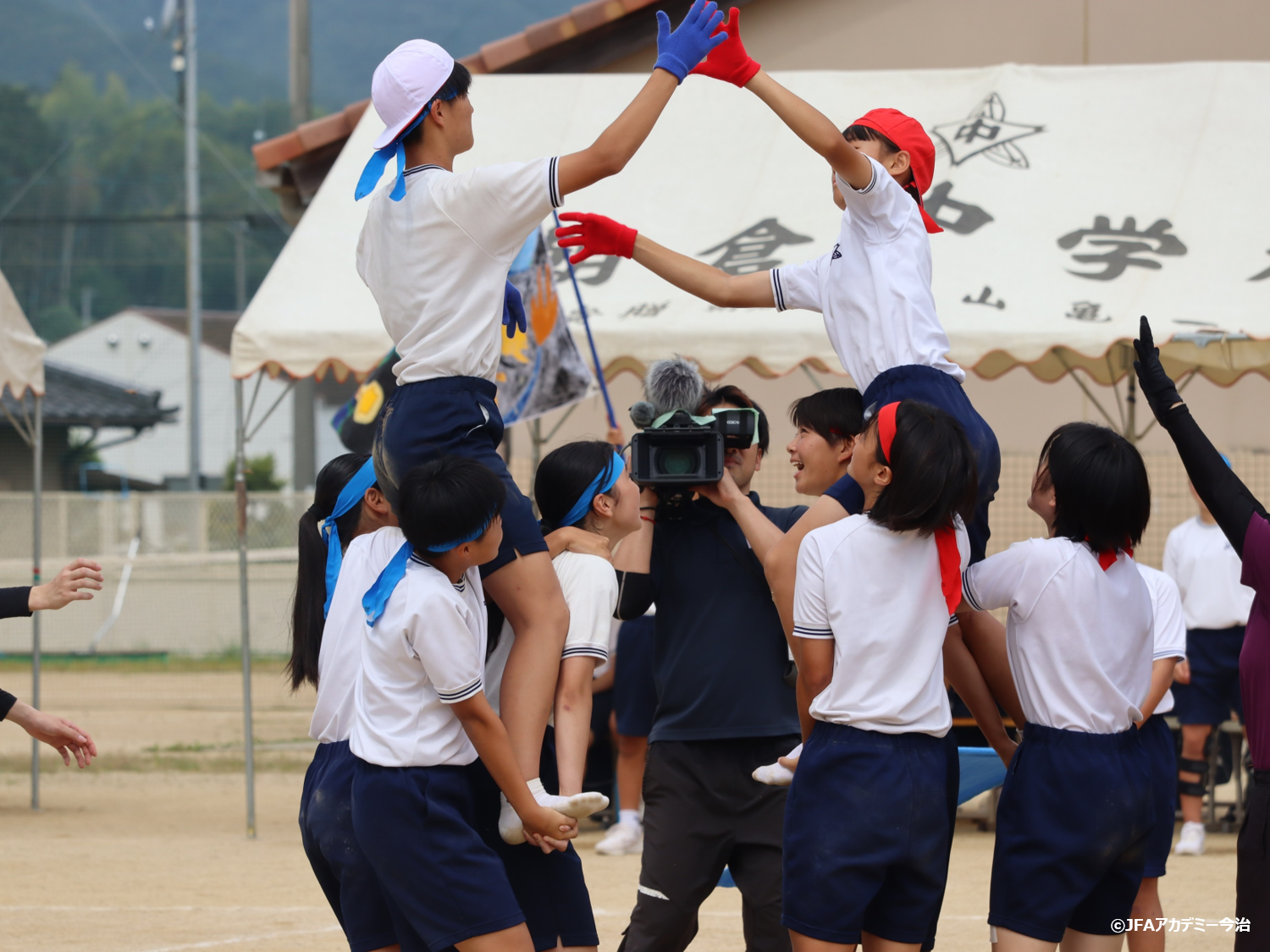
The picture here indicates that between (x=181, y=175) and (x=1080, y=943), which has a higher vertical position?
(x=181, y=175)

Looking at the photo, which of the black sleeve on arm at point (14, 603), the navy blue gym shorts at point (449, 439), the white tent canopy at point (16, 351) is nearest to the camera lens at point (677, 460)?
the navy blue gym shorts at point (449, 439)

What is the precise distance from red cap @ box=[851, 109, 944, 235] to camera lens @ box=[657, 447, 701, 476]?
745 millimetres

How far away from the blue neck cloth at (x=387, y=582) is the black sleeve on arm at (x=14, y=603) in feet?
3.93

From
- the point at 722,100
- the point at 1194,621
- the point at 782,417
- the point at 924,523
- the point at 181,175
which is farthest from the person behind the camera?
the point at 181,175

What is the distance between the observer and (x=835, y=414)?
3318 mm

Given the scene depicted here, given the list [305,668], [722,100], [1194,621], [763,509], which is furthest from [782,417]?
[305,668]

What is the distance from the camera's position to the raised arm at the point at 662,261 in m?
3.26

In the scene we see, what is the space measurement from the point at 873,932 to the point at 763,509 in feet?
4.35

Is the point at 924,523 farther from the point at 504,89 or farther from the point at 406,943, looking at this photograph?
the point at 504,89

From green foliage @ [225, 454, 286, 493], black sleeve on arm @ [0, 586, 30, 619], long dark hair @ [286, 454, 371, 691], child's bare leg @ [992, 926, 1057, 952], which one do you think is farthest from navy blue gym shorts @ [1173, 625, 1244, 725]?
green foliage @ [225, 454, 286, 493]

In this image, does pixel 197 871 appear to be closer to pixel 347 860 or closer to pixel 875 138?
pixel 347 860

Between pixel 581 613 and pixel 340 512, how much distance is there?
604mm

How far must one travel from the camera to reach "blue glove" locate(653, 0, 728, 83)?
2.88 meters

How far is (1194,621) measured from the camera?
7102mm
